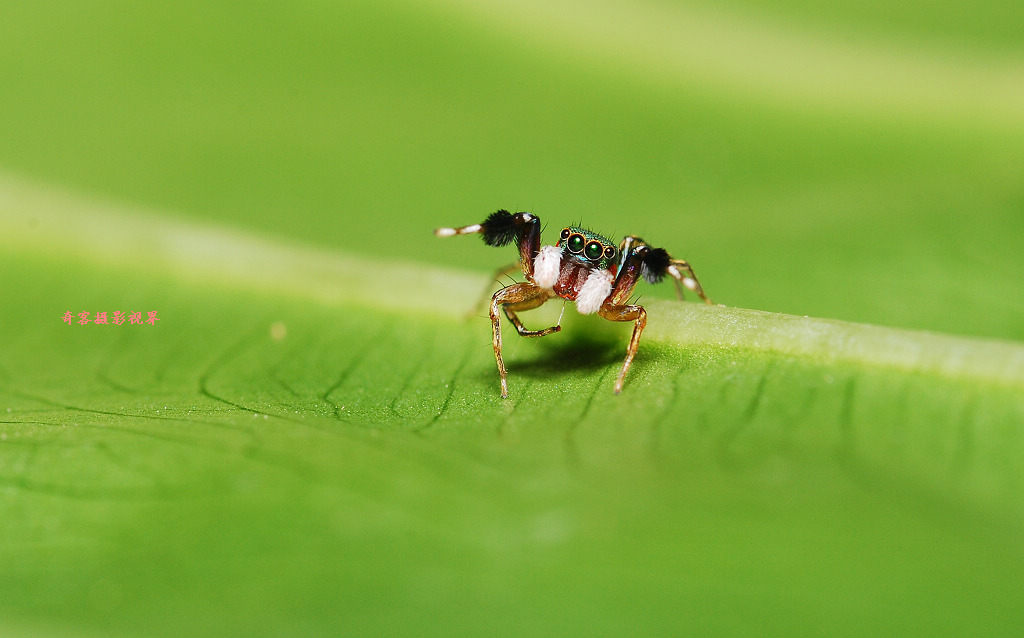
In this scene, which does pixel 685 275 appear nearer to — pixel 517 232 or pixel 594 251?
pixel 594 251

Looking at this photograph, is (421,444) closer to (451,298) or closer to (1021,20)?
(451,298)

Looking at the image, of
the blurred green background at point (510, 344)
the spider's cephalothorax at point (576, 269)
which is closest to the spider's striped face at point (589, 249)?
the spider's cephalothorax at point (576, 269)

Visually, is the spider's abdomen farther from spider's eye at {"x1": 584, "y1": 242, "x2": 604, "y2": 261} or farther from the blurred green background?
the blurred green background

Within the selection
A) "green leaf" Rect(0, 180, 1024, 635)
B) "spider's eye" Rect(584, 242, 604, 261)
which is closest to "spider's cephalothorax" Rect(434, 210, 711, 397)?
"spider's eye" Rect(584, 242, 604, 261)

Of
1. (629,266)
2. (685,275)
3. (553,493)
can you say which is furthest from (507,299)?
(553,493)

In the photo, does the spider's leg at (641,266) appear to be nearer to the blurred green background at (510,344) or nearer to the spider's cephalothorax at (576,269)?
the spider's cephalothorax at (576,269)

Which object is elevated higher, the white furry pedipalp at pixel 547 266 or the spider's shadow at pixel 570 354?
the white furry pedipalp at pixel 547 266
